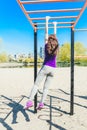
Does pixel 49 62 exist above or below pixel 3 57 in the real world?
above

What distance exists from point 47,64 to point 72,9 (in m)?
1.14

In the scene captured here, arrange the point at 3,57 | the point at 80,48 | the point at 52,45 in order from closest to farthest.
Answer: the point at 52,45
the point at 80,48
the point at 3,57

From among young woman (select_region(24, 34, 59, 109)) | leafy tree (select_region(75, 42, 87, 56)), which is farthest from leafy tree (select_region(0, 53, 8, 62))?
young woman (select_region(24, 34, 59, 109))

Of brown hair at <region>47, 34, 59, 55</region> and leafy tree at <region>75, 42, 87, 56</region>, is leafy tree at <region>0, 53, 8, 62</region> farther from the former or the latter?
brown hair at <region>47, 34, 59, 55</region>

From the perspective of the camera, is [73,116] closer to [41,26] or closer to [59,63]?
[41,26]

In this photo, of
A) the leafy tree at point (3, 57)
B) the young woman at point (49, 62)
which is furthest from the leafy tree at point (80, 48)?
the young woman at point (49, 62)

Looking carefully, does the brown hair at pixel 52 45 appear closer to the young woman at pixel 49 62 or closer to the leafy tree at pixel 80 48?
the young woman at pixel 49 62

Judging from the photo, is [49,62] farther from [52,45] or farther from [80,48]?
[80,48]

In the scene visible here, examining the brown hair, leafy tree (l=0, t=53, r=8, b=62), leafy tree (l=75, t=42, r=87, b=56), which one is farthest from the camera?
leafy tree (l=0, t=53, r=8, b=62)

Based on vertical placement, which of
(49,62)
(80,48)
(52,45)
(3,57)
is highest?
(80,48)

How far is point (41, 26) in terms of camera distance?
7.02 m

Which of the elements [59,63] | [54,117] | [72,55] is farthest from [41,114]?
[59,63]

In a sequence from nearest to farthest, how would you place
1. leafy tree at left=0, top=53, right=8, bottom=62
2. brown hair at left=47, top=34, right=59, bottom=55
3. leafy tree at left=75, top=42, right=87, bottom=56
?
brown hair at left=47, top=34, right=59, bottom=55 → leafy tree at left=75, top=42, right=87, bottom=56 → leafy tree at left=0, top=53, right=8, bottom=62

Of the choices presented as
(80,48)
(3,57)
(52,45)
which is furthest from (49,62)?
(3,57)
